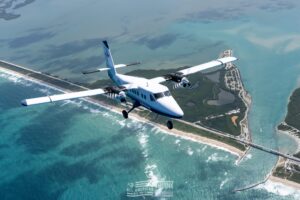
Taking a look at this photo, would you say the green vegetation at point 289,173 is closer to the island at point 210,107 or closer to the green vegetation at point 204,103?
the island at point 210,107

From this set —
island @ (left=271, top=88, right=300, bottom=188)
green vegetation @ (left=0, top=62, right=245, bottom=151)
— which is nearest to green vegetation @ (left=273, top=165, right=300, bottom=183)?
island @ (left=271, top=88, right=300, bottom=188)

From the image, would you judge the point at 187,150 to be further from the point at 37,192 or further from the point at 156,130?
the point at 37,192

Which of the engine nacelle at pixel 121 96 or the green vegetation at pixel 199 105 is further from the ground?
the engine nacelle at pixel 121 96

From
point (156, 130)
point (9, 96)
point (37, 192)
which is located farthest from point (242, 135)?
point (9, 96)

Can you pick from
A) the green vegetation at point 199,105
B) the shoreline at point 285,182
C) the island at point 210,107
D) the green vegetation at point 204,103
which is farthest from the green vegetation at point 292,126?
the green vegetation at point 204,103

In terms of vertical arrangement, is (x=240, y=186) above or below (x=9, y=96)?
below

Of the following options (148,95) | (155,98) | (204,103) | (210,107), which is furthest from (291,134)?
(155,98)
